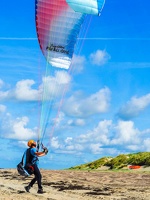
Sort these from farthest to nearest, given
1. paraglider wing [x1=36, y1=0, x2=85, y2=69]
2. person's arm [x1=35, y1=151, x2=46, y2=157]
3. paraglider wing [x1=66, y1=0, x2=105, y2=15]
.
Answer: paraglider wing [x1=36, y1=0, x2=85, y2=69] → paraglider wing [x1=66, y1=0, x2=105, y2=15] → person's arm [x1=35, y1=151, x2=46, y2=157]

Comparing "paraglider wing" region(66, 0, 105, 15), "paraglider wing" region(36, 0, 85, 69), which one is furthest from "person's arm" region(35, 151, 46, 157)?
"paraglider wing" region(66, 0, 105, 15)

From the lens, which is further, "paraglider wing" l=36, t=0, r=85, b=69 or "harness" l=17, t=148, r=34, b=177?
"paraglider wing" l=36, t=0, r=85, b=69

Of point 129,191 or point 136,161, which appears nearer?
point 129,191

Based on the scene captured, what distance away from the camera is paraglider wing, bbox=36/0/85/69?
1692cm

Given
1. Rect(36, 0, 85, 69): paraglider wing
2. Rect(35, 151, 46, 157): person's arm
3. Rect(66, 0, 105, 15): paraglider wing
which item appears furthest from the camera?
Rect(36, 0, 85, 69): paraglider wing

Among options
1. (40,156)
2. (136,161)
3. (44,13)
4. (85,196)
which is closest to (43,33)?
(44,13)

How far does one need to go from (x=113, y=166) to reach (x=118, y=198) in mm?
16438

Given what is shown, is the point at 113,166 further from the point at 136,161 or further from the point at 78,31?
the point at 78,31

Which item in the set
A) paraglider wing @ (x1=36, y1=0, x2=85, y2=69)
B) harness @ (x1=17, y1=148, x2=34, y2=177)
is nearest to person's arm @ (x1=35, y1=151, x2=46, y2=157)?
harness @ (x1=17, y1=148, x2=34, y2=177)

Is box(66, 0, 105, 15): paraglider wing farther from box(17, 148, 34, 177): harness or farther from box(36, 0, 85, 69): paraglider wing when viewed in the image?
box(17, 148, 34, 177): harness

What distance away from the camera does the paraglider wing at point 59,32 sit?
16.9m

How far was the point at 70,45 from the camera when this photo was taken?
1731 centimetres

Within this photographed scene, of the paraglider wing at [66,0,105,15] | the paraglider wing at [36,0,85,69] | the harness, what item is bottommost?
the harness

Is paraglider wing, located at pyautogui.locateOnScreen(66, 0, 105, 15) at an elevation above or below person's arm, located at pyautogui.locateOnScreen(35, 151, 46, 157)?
above
